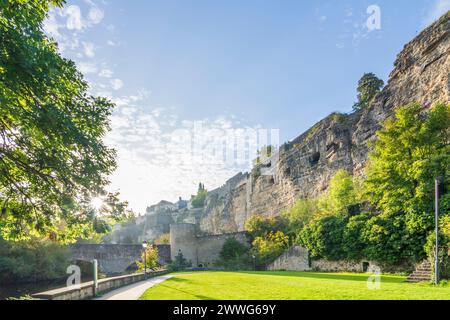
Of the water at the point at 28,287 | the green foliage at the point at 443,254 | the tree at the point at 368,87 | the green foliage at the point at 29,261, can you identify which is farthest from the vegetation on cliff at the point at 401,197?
the green foliage at the point at 29,261

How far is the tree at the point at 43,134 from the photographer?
762cm

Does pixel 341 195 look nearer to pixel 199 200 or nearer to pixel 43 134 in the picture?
pixel 43 134

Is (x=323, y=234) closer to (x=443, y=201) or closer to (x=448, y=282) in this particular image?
(x=443, y=201)

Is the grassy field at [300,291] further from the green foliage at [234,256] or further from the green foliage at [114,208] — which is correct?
the green foliage at [234,256]

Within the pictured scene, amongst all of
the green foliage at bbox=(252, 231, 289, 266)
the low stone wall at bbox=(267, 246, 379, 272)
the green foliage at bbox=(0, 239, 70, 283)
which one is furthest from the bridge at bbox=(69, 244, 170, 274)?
the low stone wall at bbox=(267, 246, 379, 272)

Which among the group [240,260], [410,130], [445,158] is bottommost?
[240,260]

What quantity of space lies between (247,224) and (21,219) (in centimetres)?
3629

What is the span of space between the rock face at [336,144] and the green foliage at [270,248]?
9.00 meters

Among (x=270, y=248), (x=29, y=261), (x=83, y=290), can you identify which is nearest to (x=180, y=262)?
(x=270, y=248)

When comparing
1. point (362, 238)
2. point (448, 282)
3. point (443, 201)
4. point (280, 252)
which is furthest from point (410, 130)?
point (280, 252)

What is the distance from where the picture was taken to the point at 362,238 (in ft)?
76.6

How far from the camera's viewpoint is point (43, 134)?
30.6 feet

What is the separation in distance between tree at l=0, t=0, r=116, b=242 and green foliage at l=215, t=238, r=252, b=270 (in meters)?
30.4
